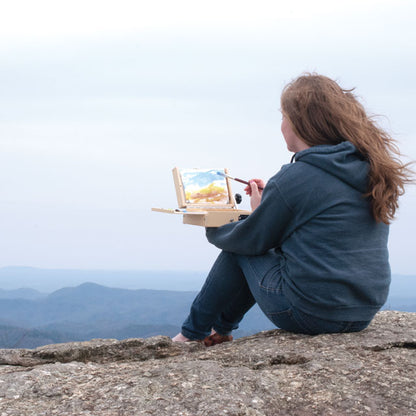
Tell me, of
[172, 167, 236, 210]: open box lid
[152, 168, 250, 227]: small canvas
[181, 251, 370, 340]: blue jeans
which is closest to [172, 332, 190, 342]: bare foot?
[181, 251, 370, 340]: blue jeans

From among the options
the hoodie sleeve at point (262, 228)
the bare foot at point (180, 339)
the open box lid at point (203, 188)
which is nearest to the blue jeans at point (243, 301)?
the bare foot at point (180, 339)

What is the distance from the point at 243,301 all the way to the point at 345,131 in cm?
179

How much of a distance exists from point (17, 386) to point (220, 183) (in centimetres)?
270

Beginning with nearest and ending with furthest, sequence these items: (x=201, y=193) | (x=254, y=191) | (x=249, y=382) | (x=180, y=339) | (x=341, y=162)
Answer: (x=249, y=382), (x=341, y=162), (x=254, y=191), (x=180, y=339), (x=201, y=193)

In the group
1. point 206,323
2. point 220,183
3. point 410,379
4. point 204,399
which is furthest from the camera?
point 220,183

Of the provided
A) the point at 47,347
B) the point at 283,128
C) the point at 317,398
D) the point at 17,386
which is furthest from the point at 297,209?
the point at 47,347

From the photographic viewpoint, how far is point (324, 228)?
12.6 feet

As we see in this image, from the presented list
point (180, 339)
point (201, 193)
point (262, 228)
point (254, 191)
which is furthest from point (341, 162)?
point (180, 339)

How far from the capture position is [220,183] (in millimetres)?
5473

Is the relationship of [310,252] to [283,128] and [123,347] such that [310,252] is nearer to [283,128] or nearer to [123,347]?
[283,128]

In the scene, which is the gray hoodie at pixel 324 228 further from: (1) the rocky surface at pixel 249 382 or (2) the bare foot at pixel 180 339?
(2) the bare foot at pixel 180 339

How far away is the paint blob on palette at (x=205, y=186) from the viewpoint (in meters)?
5.29

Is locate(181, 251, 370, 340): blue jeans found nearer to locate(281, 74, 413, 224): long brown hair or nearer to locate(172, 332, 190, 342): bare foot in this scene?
locate(172, 332, 190, 342): bare foot

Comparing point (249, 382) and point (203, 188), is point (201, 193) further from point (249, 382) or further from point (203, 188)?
point (249, 382)
